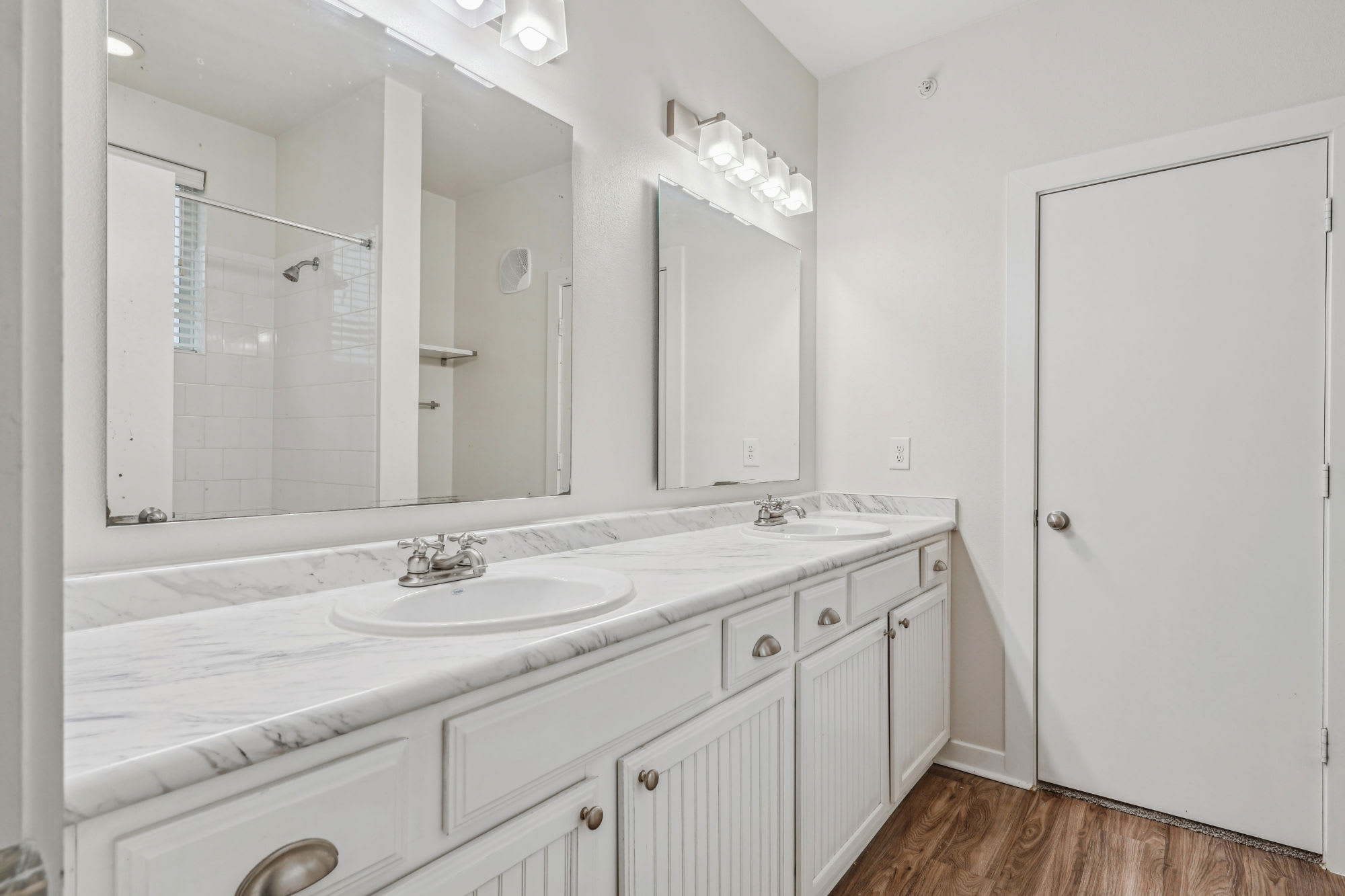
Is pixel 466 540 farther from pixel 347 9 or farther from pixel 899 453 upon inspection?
pixel 899 453

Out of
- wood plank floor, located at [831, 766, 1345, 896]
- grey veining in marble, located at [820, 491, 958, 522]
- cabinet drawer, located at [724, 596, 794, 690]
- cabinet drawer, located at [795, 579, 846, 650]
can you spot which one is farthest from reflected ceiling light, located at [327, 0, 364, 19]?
wood plank floor, located at [831, 766, 1345, 896]

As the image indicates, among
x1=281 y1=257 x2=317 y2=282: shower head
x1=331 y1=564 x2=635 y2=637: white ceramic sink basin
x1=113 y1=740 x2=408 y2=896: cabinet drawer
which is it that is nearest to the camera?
x1=113 y1=740 x2=408 y2=896: cabinet drawer

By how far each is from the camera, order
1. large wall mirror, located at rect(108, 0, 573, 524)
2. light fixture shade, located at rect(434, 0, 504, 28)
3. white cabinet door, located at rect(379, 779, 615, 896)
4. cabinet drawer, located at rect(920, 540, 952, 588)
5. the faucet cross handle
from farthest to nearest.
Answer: cabinet drawer, located at rect(920, 540, 952, 588), light fixture shade, located at rect(434, 0, 504, 28), the faucet cross handle, large wall mirror, located at rect(108, 0, 573, 524), white cabinet door, located at rect(379, 779, 615, 896)

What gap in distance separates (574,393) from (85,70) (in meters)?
0.98

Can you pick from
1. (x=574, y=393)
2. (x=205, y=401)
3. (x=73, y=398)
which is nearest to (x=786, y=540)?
(x=574, y=393)

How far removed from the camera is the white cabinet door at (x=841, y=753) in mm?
1424

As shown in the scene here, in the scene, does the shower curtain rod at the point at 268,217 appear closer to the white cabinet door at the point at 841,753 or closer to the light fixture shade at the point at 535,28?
the light fixture shade at the point at 535,28

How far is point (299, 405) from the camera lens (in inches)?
45.1

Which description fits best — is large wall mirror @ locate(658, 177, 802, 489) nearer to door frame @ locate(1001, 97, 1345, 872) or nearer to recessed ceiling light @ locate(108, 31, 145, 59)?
door frame @ locate(1001, 97, 1345, 872)

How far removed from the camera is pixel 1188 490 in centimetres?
193

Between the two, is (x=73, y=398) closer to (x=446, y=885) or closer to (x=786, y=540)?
(x=446, y=885)

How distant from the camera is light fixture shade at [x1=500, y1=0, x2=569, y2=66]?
139 centimetres

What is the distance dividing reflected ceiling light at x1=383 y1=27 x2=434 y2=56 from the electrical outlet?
1.80m

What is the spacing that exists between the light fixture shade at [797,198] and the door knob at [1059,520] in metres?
1.25
